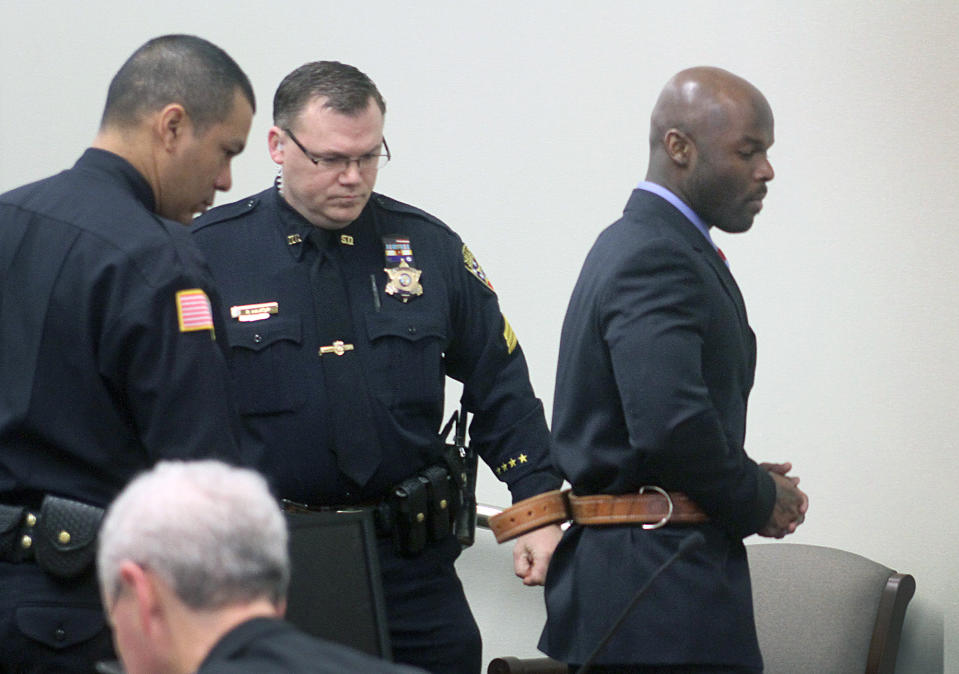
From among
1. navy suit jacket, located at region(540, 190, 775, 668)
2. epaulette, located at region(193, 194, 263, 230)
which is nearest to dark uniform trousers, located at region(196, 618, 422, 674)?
navy suit jacket, located at region(540, 190, 775, 668)

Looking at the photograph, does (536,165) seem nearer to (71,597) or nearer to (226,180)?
(226,180)

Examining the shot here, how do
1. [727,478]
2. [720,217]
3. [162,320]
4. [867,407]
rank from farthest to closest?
[867,407] < [720,217] < [727,478] < [162,320]

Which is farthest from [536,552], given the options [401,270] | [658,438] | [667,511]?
[401,270]

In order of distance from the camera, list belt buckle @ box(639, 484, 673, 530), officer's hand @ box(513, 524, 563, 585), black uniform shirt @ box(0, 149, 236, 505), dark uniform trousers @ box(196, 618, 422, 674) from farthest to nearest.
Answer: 1. officer's hand @ box(513, 524, 563, 585)
2. belt buckle @ box(639, 484, 673, 530)
3. black uniform shirt @ box(0, 149, 236, 505)
4. dark uniform trousers @ box(196, 618, 422, 674)

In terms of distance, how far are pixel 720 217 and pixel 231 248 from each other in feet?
3.12

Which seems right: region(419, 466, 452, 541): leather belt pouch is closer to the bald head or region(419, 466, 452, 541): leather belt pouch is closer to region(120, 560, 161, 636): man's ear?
the bald head

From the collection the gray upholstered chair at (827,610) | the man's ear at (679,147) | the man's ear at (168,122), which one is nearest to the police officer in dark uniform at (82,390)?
the man's ear at (168,122)

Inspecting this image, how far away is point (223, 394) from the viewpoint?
6.46 feet

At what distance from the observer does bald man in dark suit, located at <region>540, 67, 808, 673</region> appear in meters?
2.16

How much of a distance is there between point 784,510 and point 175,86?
3.83ft

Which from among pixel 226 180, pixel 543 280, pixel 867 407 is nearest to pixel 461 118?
pixel 543 280

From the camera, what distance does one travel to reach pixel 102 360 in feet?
6.30

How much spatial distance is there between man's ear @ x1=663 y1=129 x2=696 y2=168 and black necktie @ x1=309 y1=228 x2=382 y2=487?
711mm

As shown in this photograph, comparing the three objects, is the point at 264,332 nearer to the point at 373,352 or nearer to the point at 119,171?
the point at 373,352
